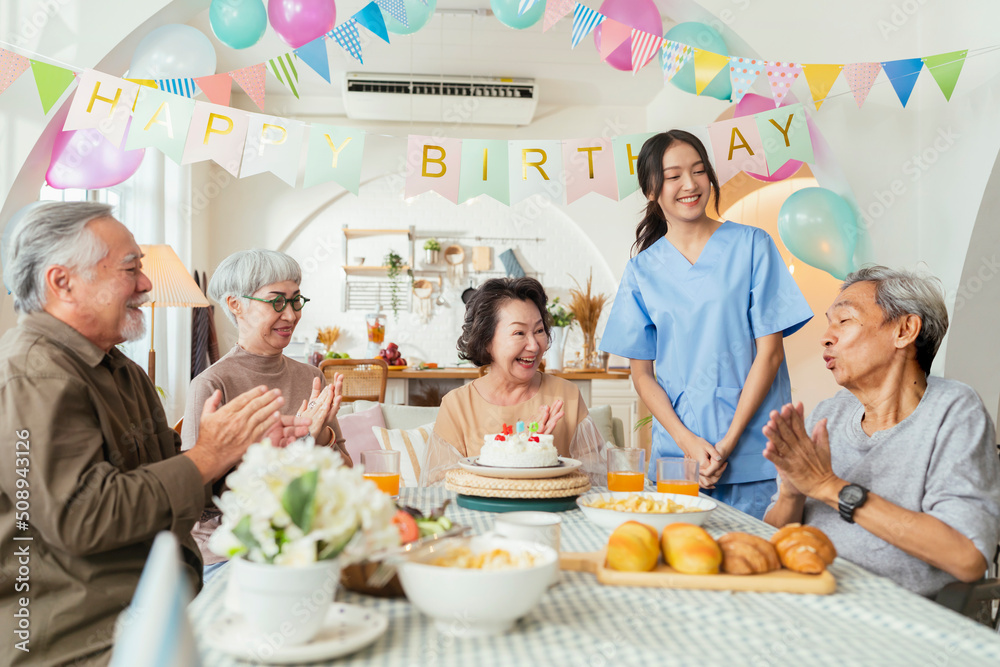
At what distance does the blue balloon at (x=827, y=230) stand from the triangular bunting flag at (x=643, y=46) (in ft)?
3.76

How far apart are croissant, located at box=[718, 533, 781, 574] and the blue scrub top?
1.03 meters

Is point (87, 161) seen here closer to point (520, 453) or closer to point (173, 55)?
point (173, 55)

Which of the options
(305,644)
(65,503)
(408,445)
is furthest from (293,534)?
(408,445)

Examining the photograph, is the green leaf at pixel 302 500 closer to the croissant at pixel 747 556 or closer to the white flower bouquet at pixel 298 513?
the white flower bouquet at pixel 298 513

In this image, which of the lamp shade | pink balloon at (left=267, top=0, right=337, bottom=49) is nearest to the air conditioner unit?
the lamp shade

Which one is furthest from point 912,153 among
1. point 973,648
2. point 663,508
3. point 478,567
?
point 478,567

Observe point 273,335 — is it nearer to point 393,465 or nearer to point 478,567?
point 393,465

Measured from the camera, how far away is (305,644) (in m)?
0.79

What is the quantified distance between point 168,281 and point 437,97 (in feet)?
9.96

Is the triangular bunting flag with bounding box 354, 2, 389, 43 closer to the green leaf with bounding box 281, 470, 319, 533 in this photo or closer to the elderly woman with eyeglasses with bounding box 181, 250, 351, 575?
the elderly woman with eyeglasses with bounding box 181, 250, 351, 575

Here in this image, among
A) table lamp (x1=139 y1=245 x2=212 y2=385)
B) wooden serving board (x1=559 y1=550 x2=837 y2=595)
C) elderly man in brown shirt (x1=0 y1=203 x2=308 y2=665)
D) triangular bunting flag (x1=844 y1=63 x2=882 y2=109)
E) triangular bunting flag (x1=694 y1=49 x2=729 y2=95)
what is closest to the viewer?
wooden serving board (x1=559 y1=550 x2=837 y2=595)

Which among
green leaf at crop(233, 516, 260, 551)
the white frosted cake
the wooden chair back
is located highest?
green leaf at crop(233, 516, 260, 551)

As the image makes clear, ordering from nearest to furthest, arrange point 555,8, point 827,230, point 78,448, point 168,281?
point 78,448 < point 555,8 < point 827,230 < point 168,281

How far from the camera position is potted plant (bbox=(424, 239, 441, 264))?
260 inches
